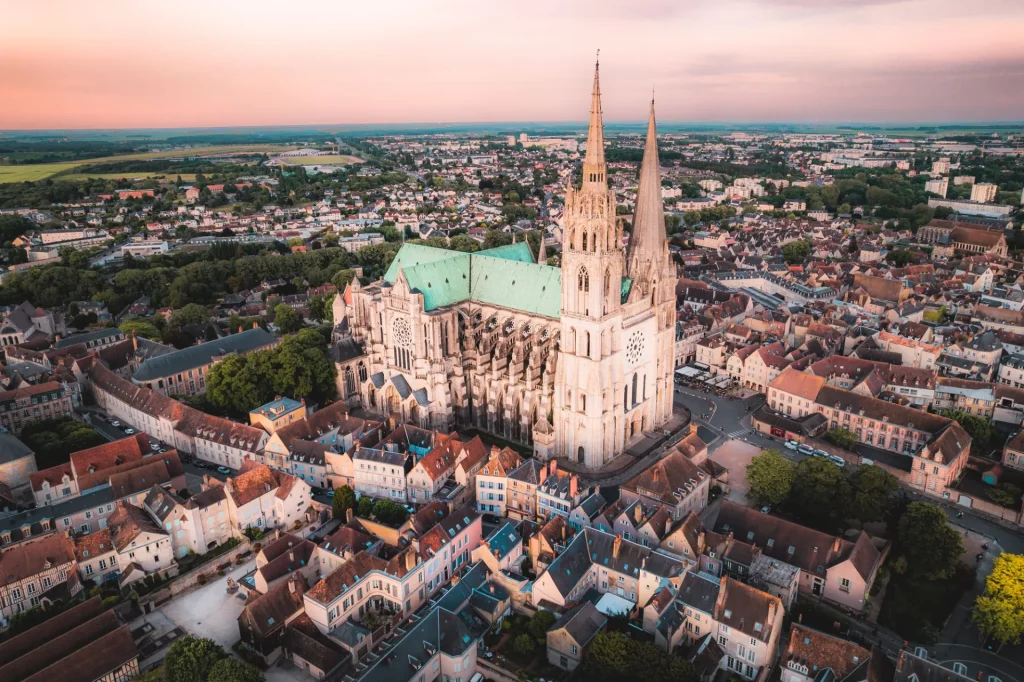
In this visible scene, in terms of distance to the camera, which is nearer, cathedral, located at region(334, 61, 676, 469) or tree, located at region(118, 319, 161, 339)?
cathedral, located at region(334, 61, 676, 469)

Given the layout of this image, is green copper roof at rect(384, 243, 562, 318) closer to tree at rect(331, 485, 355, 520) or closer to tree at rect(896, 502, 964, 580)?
tree at rect(331, 485, 355, 520)

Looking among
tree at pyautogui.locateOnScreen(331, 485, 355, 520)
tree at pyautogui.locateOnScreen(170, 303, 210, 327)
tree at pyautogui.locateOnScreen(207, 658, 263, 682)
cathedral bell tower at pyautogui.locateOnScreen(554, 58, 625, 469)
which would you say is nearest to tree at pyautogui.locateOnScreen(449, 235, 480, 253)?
tree at pyautogui.locateOnScreen(170, 303, 210, 327)

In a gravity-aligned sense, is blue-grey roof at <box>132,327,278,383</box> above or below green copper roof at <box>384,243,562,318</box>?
below

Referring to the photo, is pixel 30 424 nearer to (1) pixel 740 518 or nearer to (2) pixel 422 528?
(2) pixel 422 528

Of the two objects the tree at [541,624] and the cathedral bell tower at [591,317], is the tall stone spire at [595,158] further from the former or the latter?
the tree at [541,624]

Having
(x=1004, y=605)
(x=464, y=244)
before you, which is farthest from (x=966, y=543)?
(x=464, y=244)

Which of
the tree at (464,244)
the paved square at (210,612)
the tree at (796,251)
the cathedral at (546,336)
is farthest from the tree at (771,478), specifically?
the tree at (796,251)
